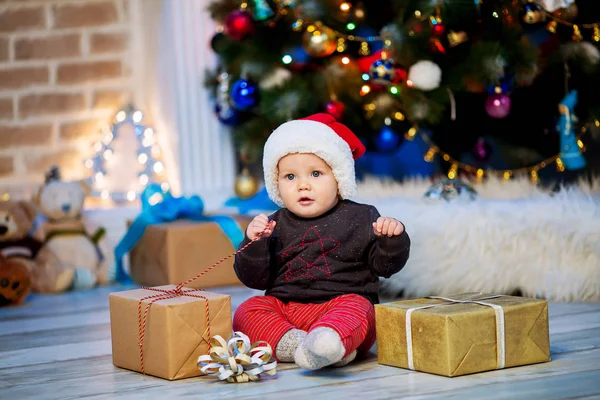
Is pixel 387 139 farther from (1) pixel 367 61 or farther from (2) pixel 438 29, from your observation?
(2) pixel 438 29

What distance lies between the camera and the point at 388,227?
1.83m

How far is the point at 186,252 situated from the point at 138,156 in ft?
2.70

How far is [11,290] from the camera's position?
2.79m

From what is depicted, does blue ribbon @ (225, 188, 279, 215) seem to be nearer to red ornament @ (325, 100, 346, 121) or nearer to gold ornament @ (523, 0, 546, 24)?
red ornament @ (325, 100, 346, 121)

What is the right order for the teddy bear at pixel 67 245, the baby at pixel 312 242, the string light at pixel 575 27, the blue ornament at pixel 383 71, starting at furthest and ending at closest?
1. the teddy bear at pixel 67 245
2. the string light at pixel 575 27
3. the blue ornament at pixel 383 71
4. the baby at pixel 312 242

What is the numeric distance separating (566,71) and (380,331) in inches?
58.3

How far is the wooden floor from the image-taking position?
1.50m

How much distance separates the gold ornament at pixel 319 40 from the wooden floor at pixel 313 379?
1.19 meters

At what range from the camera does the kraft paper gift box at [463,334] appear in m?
1.59

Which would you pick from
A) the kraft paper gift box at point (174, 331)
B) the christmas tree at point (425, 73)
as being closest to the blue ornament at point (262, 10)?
the christmas tree at point (425, 73)

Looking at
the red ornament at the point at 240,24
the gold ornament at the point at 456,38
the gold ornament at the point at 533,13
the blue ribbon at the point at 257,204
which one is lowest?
the blue ribbon at the point at 257,204

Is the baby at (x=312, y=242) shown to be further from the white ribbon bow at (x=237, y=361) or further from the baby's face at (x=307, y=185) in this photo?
the white ribbon bow at (x=237, y=361)

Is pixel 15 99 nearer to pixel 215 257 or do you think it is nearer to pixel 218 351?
pixel 215 257

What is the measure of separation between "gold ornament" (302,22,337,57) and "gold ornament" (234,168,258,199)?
2.01ft
